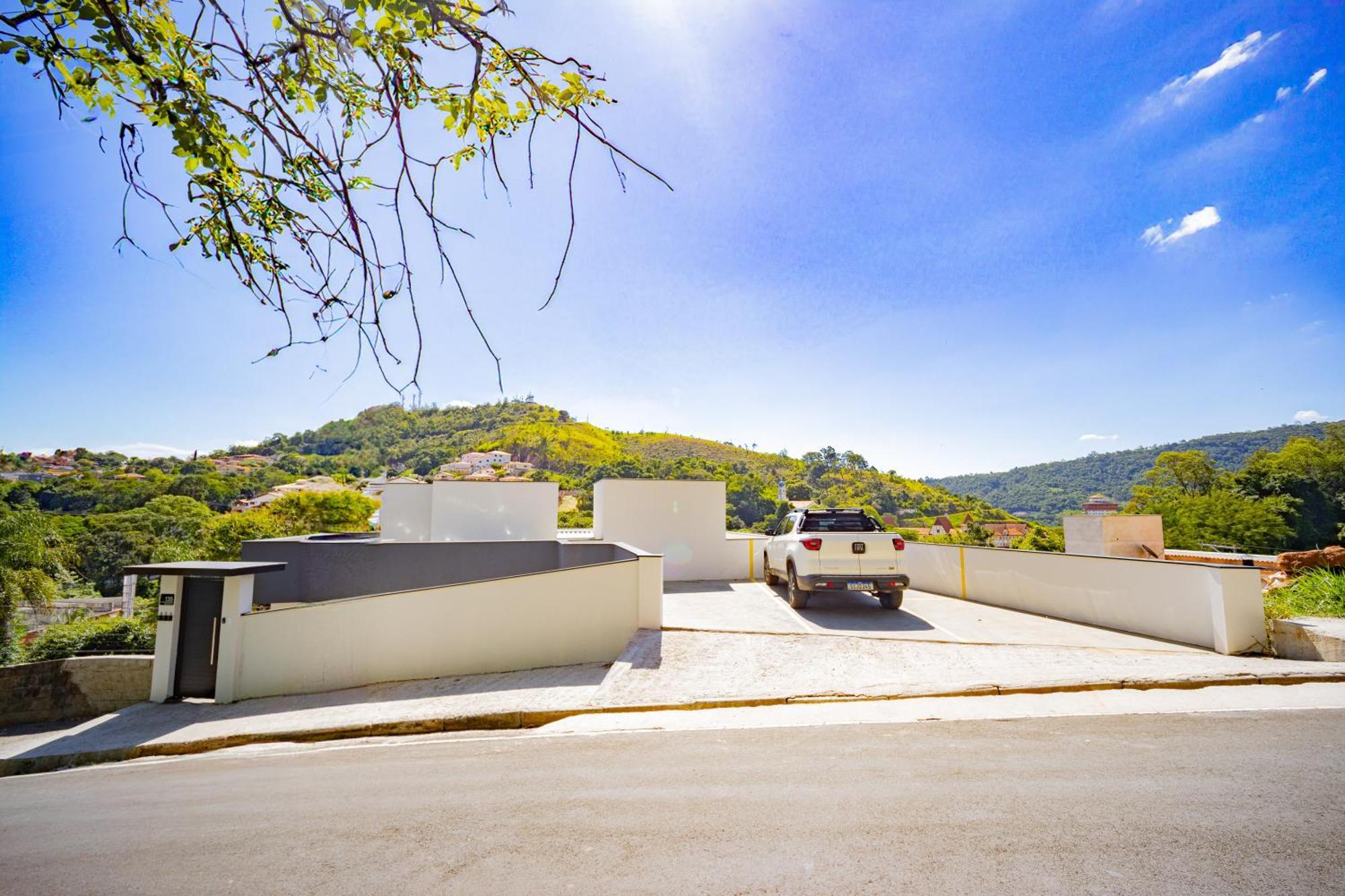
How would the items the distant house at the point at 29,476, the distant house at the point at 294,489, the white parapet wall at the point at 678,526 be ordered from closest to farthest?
the white parapet wall at the point at 678,526, the distant house at the point at 294,489, the distant house at the point at 29,476

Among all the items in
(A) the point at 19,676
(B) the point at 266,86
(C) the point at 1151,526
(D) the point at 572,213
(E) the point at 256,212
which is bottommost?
(A) the point at 19,676

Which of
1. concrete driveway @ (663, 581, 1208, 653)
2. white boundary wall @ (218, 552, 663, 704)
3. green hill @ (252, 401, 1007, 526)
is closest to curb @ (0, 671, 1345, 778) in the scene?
concrete driveway @ (663, 581, 1208, 653)

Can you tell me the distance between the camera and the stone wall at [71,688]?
1028 cm

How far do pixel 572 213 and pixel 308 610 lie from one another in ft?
31.1

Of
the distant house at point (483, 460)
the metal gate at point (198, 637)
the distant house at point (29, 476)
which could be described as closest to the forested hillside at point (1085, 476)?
the distant house at point (483, 460)

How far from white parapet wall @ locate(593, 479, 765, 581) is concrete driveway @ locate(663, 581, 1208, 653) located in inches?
93.1

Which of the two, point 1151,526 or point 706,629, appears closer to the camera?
point 706,629

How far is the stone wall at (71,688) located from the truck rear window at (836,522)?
12199 millimetres

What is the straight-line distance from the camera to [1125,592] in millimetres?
8648

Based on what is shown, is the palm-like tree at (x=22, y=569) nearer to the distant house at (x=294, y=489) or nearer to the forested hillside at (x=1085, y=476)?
the distant house at (x=294, y=489)

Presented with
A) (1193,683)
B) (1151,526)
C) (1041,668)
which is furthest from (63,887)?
(1151,526)

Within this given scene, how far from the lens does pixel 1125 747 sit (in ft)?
14.5

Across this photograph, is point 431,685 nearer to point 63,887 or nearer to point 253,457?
point 63,887

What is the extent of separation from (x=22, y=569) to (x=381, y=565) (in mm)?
19140
